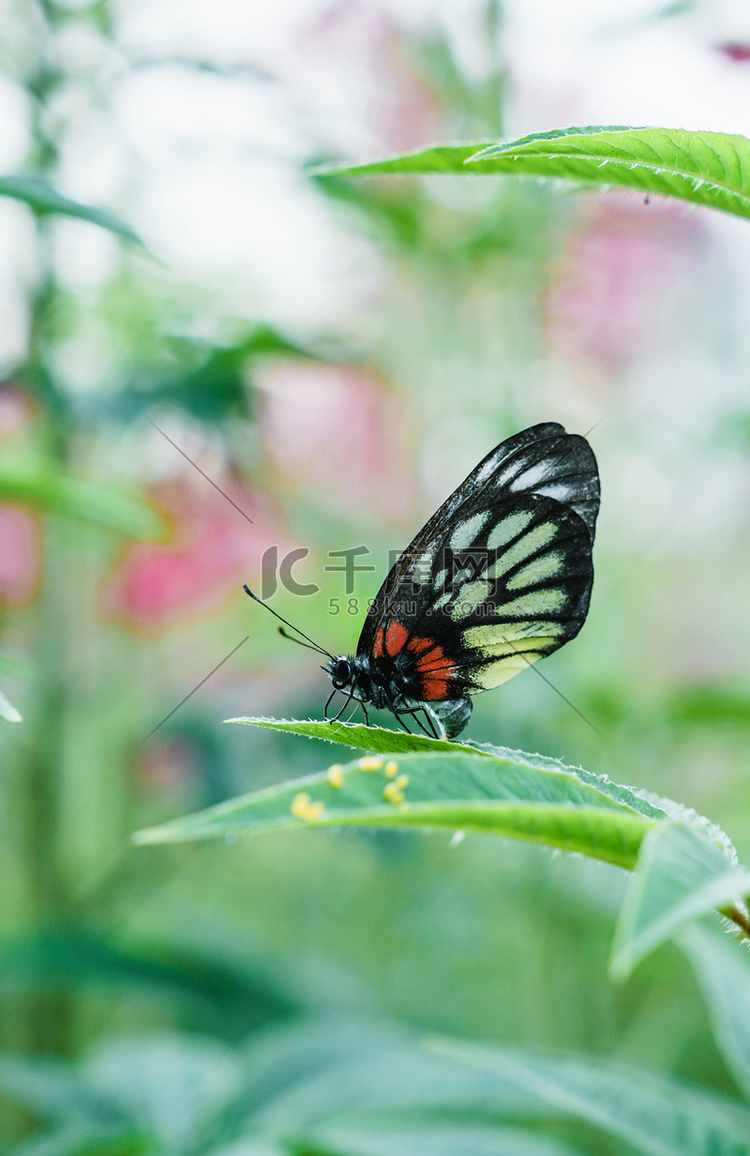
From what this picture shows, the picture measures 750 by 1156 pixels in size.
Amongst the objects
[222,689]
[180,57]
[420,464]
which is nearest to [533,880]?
[222,689]

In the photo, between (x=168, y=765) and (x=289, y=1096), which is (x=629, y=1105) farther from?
(x=168, y=765)

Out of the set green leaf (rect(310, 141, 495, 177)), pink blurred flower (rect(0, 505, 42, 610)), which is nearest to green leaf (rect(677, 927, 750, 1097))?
green leaf (rect(310, 141, 495, 177))

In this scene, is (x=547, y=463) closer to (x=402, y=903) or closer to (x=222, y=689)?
(x=222, y=689)

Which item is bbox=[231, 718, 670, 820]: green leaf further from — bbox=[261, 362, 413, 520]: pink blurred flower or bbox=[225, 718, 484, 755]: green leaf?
bbox=[261, 362, 413, 520]: pink blurred flower

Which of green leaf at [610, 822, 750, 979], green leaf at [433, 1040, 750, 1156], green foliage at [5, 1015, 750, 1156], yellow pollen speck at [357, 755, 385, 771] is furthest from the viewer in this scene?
green foliage at [5, 1015, 750, 1156]

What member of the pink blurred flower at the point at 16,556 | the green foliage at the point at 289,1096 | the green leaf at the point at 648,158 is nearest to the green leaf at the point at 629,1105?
the green foliage at the point at 289,1096

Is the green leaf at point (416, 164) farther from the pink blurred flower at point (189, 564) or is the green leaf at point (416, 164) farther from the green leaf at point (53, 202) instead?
the pink blurred flower at point (189, 564)
